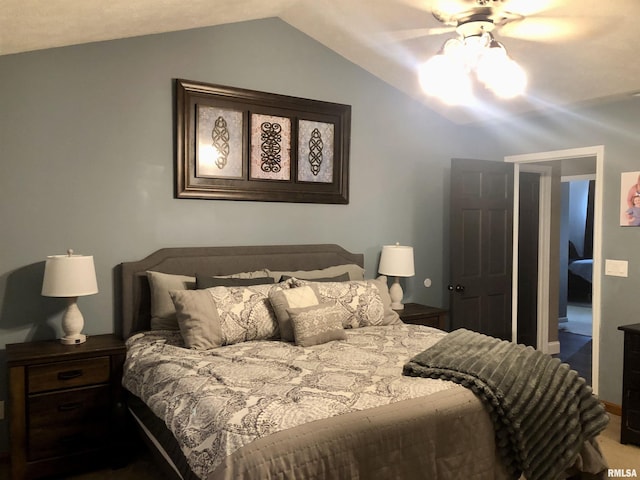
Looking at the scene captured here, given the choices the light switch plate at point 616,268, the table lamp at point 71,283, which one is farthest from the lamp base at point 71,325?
the light switch plate at point 616,268

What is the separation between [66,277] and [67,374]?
1.77ft

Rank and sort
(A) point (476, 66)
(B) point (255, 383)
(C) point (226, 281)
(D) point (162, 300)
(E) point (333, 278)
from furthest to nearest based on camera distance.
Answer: (E) point (333, 278), (C) point (226, 281), (D) point (162, 300), (A) point (476, 66), (B) point (255, 383)

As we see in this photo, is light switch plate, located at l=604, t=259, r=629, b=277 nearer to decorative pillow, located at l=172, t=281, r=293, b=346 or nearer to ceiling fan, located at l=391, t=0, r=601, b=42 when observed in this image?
ceiling fan, located at l=391, t=0, r=601, b=42

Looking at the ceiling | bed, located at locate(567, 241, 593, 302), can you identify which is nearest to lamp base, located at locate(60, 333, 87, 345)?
the ceiling

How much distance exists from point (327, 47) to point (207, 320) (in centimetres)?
247

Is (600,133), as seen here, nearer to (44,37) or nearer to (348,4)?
(348,4)

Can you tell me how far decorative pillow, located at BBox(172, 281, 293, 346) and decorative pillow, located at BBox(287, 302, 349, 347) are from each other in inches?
7.6

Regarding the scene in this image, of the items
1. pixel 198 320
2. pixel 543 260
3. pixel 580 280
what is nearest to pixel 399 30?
pixel 198 320

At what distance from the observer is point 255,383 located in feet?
7.43

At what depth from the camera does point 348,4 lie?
3.42m

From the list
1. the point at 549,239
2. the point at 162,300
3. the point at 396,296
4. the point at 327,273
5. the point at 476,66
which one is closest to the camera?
the point at 476,66

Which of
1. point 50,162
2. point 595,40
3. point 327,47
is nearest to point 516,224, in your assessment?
point 595,40

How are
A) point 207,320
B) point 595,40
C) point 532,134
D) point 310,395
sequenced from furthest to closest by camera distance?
point 532,134
point 595,40
point 207,320
point 310,395

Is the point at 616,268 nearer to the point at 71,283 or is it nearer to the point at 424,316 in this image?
the point at 424,316
